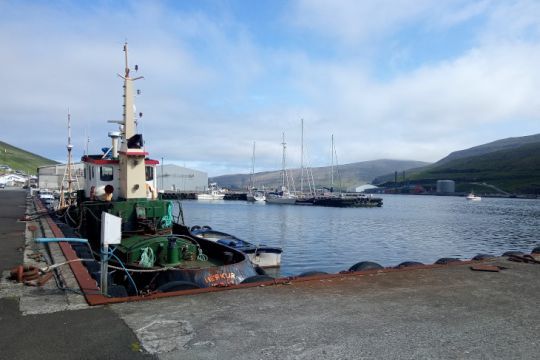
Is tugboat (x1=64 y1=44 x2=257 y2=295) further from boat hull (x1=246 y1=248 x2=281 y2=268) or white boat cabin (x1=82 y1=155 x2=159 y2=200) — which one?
boat hull (x1=246 y1=248 x2=281 y2=268)

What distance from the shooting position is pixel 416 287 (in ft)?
28.1

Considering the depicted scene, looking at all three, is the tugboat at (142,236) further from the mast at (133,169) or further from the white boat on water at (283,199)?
the white boat on water at (283,199)

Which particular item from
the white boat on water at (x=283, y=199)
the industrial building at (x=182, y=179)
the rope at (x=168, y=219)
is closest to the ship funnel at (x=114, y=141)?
the rope at (x=168, y=219)

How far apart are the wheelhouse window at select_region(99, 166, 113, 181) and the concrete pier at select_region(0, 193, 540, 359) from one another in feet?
34.2

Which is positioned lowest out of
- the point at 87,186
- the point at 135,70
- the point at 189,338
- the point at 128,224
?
the point at 189,338

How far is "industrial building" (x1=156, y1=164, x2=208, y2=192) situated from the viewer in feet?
527

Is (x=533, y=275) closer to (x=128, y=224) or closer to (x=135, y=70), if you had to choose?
(x=128, y=224)

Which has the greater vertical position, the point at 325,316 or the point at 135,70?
the point at 135,70

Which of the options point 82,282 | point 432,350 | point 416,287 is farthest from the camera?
point 416,287

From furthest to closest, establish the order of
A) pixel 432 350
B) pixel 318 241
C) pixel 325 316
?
pixel 318 241
pixel 325 316
pixel 432 350

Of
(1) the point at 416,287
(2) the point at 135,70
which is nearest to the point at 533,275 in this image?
(1) the point at 416,287

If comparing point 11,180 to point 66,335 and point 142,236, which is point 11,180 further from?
point 66,335

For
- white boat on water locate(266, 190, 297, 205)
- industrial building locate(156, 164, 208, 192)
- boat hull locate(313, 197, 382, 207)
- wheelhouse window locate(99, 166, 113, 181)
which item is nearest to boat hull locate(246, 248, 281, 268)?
wheelhouse window locate(99, 166, 113, 181)

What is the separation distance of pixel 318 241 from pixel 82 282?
30259 millimetres
